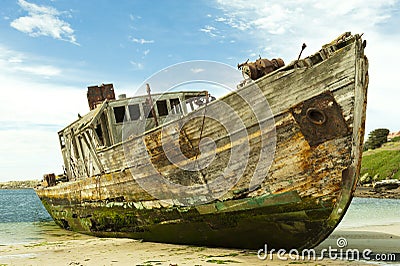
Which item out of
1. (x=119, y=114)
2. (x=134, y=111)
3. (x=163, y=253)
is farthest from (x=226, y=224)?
(x=119, y=114)

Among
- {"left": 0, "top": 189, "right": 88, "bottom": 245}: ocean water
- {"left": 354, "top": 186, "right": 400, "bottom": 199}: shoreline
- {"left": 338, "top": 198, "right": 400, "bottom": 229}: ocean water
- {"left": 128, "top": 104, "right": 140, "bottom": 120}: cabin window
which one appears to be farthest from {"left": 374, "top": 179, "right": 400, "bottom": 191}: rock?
{"left": 128, "top": 104, "right": 140, "bottom": 120}: cabin window

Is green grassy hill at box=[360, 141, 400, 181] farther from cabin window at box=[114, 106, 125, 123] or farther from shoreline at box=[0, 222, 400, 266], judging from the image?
cabin window at box=[114, 106, 125, 123]

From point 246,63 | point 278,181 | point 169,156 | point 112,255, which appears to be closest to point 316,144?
point 278,181

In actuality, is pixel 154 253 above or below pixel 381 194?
above

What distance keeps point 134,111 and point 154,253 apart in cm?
455

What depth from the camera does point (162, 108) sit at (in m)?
12.9

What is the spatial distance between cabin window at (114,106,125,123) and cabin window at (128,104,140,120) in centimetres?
24

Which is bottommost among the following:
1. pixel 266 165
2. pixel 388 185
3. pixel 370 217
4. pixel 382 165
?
pixel 388 185

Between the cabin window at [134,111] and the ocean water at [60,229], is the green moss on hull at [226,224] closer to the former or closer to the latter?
the cabin window at [134,111]

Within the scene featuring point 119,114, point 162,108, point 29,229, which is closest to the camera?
point 119,114

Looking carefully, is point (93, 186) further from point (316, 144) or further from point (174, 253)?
point (316, 144)

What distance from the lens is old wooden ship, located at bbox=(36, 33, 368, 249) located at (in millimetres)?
6949

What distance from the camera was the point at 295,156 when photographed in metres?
7.33

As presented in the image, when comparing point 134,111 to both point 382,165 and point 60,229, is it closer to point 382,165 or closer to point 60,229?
point 60,229
